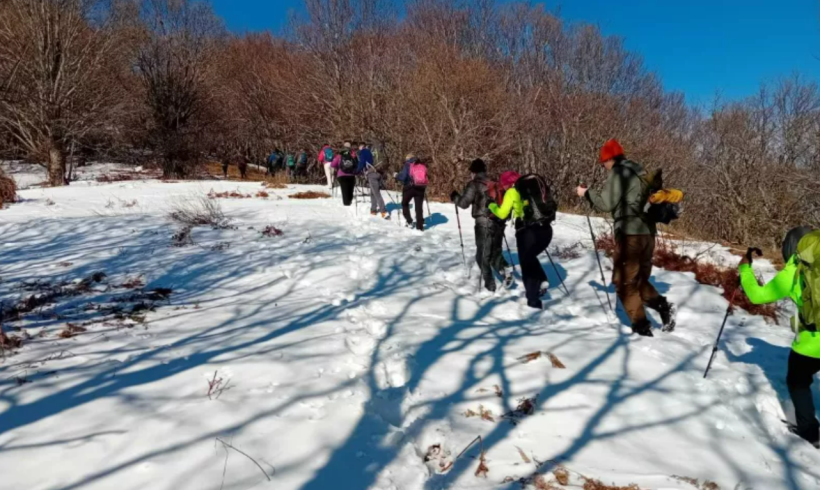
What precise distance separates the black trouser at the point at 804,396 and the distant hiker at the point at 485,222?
379 cm

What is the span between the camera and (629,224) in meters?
5.00

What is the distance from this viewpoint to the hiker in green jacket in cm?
315

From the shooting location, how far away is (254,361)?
12.2 feet

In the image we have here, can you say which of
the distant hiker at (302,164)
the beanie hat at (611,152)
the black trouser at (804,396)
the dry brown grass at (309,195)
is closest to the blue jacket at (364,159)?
the dry brown grass at (309,195)

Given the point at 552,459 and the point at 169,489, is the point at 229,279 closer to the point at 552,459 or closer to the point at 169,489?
the point at 169,489

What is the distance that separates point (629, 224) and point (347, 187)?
9686 millimetres

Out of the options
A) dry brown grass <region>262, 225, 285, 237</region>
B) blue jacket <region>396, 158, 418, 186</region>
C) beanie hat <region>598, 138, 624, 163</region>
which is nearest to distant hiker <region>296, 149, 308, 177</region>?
blue jacket <region>396, 158, 418, 186</region>

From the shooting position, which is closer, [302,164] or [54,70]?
[54,70]

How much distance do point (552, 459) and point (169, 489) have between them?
7.13ft

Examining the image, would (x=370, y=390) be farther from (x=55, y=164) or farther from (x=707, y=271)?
(x=55, y=164)

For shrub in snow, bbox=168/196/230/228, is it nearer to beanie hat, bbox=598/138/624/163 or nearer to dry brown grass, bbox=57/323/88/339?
dry brown grass, bbox=57/323/88/339

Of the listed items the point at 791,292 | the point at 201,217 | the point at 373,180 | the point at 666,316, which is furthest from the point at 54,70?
the point at 791,292

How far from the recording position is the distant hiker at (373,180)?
40.5 feet

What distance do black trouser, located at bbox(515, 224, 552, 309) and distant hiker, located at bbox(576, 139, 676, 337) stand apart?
0.93 metres
